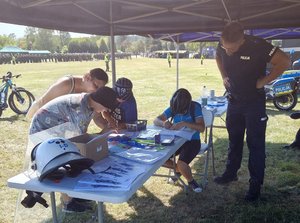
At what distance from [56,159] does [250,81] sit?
85.8 inches

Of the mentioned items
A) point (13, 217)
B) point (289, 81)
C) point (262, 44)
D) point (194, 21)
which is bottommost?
point (13, 217)

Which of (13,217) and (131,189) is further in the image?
(13,217)

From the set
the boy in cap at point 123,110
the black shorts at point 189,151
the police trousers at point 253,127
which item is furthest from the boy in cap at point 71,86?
the police trousers at point 253,127

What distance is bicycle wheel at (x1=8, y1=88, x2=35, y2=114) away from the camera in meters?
8.67

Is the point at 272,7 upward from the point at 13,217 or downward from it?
upward

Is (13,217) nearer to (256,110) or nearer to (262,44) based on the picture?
(256,110)

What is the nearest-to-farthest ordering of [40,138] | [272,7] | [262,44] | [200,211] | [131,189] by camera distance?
[131,189], [40,138], [262,44], [200,211], [272,7]

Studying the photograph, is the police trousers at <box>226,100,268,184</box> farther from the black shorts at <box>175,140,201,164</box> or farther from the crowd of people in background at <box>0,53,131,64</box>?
the crowd of people in background at <box>0,53,131,64</box>

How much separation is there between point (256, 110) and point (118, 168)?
1.78 m

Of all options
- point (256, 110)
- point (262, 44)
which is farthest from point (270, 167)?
point (262, 44)

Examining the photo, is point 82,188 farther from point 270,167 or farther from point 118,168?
point 270,167

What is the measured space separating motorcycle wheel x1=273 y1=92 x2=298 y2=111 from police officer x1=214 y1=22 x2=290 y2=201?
17.9 ft

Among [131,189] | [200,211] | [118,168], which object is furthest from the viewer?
[200,211]

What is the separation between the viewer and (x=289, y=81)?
8.34 metres
